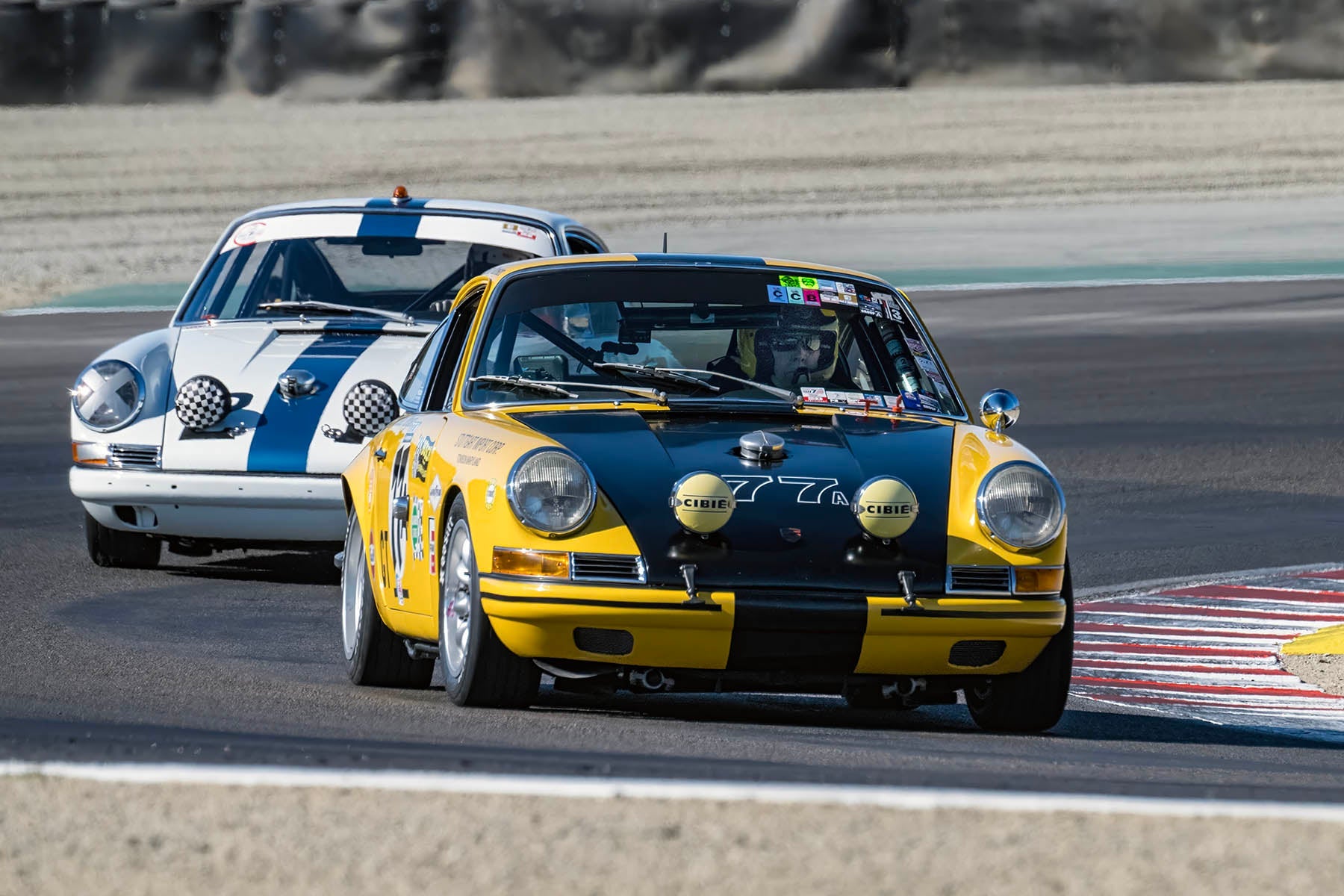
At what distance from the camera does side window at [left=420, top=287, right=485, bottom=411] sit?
276 inches

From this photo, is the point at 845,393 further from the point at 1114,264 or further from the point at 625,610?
the point at 1114,264

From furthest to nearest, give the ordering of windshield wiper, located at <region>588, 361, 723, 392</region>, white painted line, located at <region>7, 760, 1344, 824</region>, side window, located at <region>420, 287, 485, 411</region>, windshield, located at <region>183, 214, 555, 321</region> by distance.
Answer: windshield, located at <region>183, 214, 555, 321</region>
side window, located at <region>420, 287, 485, 411</region>
windshield wiper, located at <region>588, 361, 723, 392</region>
white painted line, located at <region>7, 760, 1344, 824</region>

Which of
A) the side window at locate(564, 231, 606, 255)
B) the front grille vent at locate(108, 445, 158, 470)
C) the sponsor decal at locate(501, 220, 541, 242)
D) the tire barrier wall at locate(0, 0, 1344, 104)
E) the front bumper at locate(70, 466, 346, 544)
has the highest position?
the tire barrier wall at locate(0, 0, 1344, 104)

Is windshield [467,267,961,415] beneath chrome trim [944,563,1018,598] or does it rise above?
above

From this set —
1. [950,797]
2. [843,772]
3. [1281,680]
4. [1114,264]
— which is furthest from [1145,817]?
[1114,264]

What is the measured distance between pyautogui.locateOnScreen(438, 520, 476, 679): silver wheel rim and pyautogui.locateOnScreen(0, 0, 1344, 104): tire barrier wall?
18.6 m

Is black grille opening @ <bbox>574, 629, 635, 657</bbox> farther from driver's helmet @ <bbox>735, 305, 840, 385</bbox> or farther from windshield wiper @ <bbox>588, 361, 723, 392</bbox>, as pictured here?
driver's helmet @ <bbox>735, 305, 840, 385</bbox>

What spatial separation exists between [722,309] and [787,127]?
22.8m

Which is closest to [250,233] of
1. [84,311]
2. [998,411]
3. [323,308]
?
[323,308]

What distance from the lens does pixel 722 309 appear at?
6.82m

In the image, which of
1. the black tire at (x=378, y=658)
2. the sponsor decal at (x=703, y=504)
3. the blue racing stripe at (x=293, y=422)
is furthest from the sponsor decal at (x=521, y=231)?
the sponsor decal at (x=703, y=504)

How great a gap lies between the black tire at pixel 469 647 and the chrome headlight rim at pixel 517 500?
6.9 inches

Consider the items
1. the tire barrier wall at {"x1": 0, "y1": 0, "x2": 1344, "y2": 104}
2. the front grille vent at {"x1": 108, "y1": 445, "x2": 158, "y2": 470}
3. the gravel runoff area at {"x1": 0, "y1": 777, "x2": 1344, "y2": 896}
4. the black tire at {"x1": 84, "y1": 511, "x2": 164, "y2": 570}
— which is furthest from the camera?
A: the tire barrier wall at {"x1": 0, "y1": 0, "x2": 1344, "y2": 104}

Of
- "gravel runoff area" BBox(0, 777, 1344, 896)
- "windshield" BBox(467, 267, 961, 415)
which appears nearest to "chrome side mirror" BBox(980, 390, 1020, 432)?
"windshield" BBox(467, 267, 961, 415)
